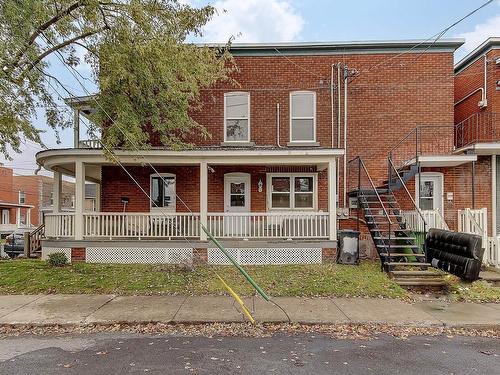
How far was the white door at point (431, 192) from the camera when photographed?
1332 cm

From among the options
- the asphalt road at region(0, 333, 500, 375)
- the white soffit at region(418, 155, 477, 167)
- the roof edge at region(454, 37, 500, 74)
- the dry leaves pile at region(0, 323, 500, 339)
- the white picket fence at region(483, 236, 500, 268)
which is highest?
the roof edge at region(454, 37, 500, 74)

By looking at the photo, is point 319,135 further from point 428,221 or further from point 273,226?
point 428,221

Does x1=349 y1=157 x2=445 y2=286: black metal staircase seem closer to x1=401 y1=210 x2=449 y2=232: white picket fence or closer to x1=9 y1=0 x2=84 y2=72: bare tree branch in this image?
x1=401 y1=210 x2=449 y2=232: white picket fence

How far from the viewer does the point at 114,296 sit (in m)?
8.44

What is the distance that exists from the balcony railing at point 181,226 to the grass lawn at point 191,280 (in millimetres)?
1117

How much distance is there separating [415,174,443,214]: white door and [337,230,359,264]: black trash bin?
3.56 m

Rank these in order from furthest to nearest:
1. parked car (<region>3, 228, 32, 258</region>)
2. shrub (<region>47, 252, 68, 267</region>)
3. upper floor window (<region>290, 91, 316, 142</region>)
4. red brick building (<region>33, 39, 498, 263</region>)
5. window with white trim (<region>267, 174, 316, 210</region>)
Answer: parked car (<region>3, 228, 32, 258</region>) → upper floor window (<region>290, 91, 316, 142</region>) → window with white trim (<region>267, 174, 316, 210</region>) → red brick building (<region>33, 39, 498, 263</region>) → shrub (<region>47, 252, 68, 267</region>)

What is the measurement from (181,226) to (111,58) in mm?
5921

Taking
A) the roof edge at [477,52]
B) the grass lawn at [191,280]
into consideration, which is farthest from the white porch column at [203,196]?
the roof edge at [477,52]

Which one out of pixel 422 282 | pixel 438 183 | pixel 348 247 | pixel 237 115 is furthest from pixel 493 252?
pixel 237 115

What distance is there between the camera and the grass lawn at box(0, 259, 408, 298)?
28.6 ft

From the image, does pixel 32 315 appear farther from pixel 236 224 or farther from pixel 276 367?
pixel 236 224

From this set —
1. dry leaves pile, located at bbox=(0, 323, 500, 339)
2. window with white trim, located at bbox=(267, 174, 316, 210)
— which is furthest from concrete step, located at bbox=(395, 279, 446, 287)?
window with white trim, located at bbox=(267, 174, 316, 210)

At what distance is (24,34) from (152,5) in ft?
9.10
